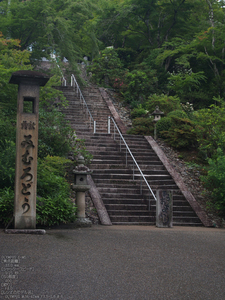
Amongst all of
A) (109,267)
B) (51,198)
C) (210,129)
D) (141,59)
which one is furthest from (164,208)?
(141,59)

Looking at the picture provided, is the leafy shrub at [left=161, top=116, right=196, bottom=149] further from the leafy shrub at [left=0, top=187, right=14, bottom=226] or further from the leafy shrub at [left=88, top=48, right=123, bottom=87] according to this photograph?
the leafy shrub at [left=88, top=48, right=123, bottom=87]

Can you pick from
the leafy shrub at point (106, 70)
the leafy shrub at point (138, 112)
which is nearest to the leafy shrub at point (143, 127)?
the leafy shrub at point (138, 112)

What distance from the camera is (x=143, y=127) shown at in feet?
50.6

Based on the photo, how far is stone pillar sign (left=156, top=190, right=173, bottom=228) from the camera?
8.67m

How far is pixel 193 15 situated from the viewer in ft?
80.1

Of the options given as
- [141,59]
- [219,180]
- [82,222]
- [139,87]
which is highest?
[141,59]

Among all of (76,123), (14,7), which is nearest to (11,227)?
(76,123)

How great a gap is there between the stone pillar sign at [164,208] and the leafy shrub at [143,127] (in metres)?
6.76

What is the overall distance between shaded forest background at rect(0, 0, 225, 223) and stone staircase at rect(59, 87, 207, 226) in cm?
111

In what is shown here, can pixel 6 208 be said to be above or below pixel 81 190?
below

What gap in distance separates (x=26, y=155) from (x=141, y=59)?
2029 centimetres

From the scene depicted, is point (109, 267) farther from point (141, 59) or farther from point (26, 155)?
point (141, 59)

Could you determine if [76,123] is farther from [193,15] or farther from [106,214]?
[193,15]

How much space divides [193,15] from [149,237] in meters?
21.9
